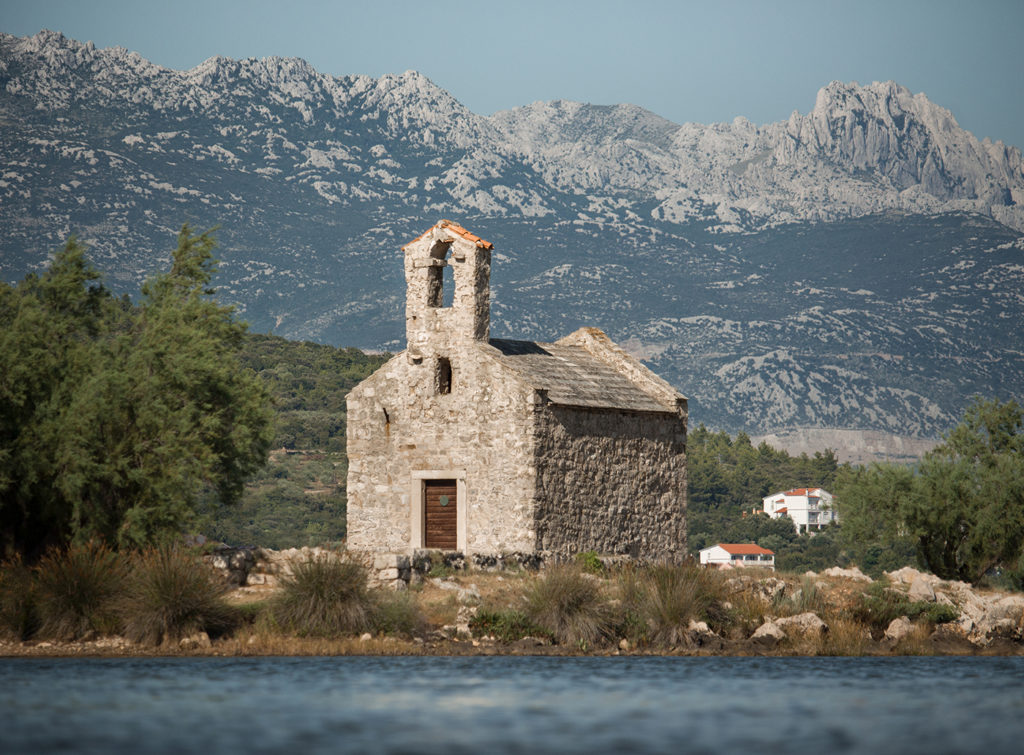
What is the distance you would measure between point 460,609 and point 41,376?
471 inches

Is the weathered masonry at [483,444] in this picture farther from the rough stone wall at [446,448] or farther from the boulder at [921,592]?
the boulder at [921,592]

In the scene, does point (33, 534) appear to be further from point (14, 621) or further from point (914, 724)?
point (914, 724)

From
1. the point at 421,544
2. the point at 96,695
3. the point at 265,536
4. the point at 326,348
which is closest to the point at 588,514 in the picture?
the point at 421,544

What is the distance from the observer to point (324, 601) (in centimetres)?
2959

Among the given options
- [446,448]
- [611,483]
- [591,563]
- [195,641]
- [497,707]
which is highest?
[446,448]

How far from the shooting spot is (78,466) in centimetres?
3244

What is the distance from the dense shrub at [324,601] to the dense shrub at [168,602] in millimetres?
1359

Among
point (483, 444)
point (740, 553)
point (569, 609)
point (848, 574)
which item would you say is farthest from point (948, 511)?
point (740, 553)

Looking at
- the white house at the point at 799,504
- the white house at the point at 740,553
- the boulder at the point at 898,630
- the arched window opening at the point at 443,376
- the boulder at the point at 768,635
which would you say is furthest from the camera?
the white house at the point at 799,504

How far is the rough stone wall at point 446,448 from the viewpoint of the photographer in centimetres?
3666

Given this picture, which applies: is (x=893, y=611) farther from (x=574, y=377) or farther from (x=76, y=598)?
(x=76, y=598)

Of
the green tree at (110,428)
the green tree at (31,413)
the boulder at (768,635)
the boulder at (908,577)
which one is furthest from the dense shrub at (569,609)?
the boulder at (908,577)

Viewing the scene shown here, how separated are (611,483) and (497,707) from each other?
18759 millimetres

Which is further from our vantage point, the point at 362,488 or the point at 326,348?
the point at 326,348
